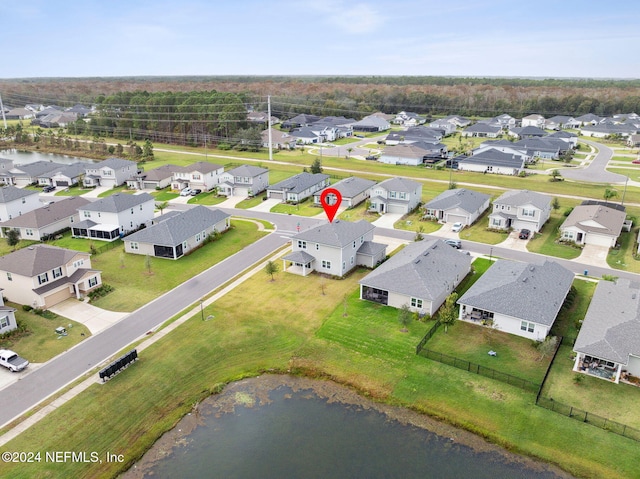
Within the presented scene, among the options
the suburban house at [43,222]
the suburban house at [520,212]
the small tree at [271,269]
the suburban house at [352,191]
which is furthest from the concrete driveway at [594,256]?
the suburban house at [43,222]

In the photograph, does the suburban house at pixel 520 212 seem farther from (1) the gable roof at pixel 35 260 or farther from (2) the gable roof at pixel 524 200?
(1) the gable roof at pixel 35 260

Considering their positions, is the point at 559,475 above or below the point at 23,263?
below

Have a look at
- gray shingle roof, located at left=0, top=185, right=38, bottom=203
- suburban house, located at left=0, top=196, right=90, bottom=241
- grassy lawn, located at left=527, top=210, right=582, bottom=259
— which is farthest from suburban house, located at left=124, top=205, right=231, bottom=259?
grassy lawn, located at left=527, top=210, right=582, bottom=259

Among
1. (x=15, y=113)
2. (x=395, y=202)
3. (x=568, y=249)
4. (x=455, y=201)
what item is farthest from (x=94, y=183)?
(x=15, y=113)

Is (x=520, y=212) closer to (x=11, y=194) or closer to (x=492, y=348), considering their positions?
(x=492, y=348)

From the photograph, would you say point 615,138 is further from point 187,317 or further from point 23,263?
point 23,263

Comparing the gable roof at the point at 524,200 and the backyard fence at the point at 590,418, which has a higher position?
the gable roof at the point at 524,200
